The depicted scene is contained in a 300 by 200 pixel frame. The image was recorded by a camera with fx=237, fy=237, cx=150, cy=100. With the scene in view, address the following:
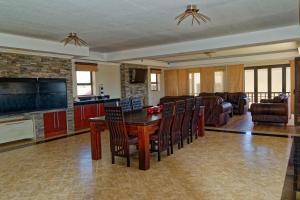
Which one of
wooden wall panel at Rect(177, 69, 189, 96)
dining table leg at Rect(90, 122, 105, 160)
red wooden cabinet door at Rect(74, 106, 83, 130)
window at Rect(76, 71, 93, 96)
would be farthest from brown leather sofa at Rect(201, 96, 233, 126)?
wooden wall panel at Rect(177, 69, 189, 96)

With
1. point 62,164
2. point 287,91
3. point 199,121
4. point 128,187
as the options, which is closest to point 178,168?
point 128,187

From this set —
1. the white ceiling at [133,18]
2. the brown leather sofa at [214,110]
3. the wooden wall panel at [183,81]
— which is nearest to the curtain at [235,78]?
the wooden wall panel at [183,81]

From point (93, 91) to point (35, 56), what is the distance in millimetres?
2574

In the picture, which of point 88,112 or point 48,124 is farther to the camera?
point 88,112

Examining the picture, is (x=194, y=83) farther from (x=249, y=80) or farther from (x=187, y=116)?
(x=187, y=116)

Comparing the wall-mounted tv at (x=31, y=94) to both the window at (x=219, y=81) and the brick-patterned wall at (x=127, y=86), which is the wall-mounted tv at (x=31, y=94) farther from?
the window at (x=219, y=81)

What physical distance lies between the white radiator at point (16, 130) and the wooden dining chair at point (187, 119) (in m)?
3.96

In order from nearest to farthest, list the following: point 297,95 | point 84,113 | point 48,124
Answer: point 48,124
point 297,95
point 84,113

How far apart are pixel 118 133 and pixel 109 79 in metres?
5.31

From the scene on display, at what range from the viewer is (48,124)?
21.9 feet

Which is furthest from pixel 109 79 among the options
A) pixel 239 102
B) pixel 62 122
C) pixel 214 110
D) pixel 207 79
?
pixel 239 102

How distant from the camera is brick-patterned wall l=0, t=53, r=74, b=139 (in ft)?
19.1

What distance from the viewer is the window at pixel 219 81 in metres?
11.1

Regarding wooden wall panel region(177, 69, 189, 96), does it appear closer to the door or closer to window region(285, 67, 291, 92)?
window region(285, 67, 291, 92)
